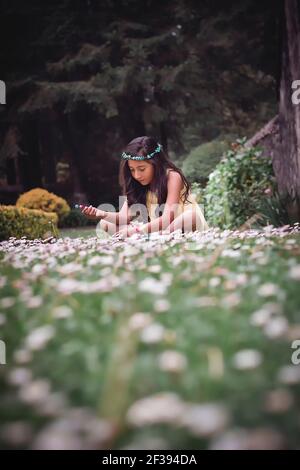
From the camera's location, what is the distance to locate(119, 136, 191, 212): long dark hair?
203 inches

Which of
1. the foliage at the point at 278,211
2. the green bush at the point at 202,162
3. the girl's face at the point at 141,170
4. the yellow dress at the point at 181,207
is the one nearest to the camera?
the girl's face at the point at 141,170

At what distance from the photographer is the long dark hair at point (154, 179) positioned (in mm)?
5145

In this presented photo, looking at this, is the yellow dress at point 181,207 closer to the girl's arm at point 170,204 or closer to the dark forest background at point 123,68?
the girl's arm at point 170,204

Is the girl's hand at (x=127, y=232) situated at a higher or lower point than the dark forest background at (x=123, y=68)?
lower

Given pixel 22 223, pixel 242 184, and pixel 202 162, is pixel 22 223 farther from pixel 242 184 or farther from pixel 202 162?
pixel 202 162

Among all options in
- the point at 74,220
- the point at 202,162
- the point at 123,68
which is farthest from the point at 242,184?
the point at 74,220

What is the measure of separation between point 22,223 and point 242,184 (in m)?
3.93

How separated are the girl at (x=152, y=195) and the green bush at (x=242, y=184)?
7.46 ft

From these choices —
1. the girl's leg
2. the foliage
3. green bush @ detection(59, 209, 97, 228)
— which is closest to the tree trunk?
the foliage

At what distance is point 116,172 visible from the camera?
75.5 feet

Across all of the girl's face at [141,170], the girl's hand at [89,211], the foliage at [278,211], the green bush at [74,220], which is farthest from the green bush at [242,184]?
the green bush at [74,220]

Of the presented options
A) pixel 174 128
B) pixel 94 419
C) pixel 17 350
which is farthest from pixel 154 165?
pixel 174 128

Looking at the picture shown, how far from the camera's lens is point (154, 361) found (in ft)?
4.31

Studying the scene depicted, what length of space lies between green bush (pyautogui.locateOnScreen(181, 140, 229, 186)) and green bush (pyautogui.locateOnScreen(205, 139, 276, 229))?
448 centimetres
